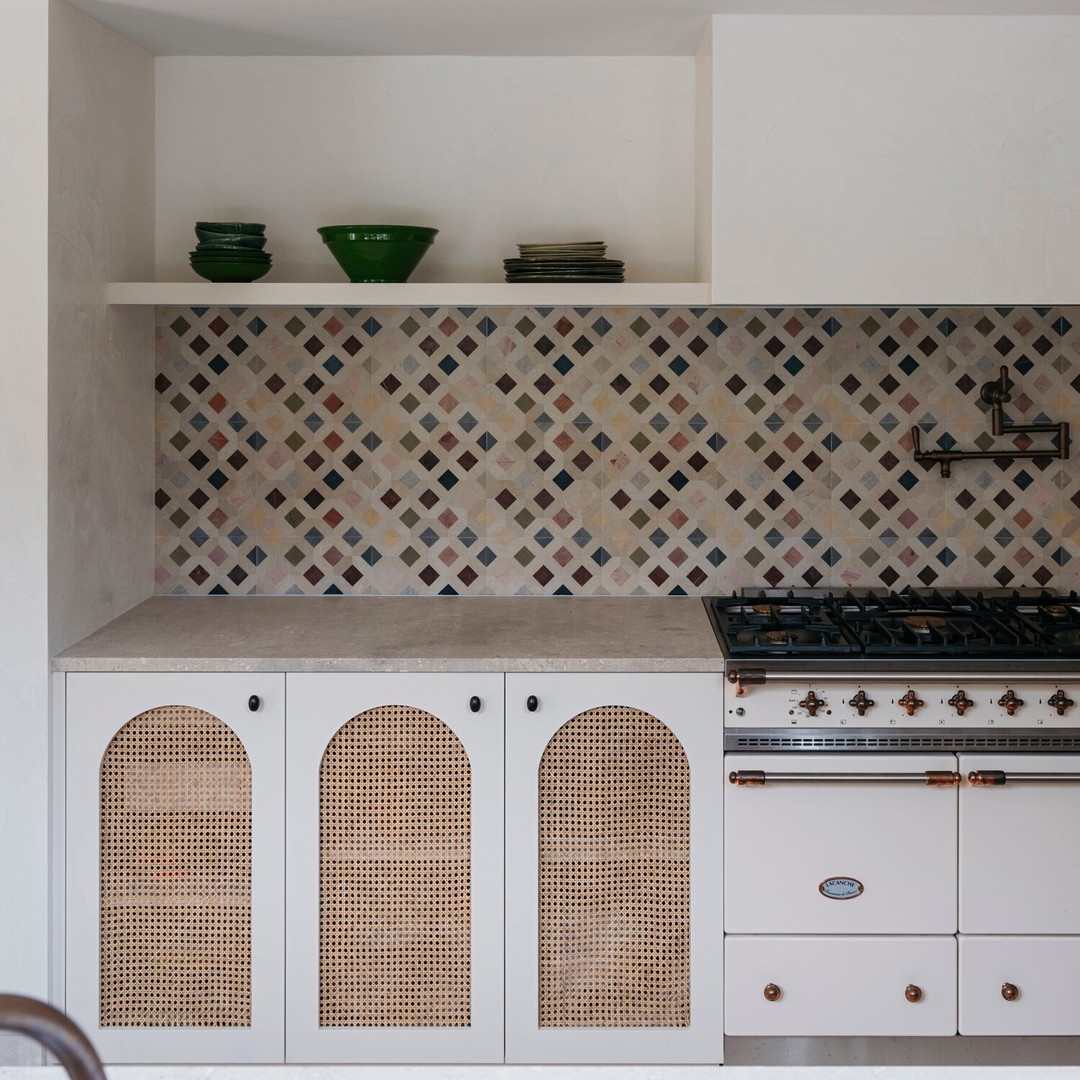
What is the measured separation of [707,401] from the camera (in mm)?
3043

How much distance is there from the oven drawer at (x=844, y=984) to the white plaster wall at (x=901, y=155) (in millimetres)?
1329

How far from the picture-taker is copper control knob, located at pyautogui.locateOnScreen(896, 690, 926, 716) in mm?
2369

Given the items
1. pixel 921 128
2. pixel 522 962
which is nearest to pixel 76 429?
pixel 522 962

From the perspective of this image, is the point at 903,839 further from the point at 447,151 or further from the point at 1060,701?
the point at 447,151

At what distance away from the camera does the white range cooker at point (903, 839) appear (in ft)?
7.81

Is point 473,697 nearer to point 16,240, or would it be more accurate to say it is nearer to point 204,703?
point 204,703

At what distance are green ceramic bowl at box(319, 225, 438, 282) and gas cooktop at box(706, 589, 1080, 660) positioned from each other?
1070 millimetres

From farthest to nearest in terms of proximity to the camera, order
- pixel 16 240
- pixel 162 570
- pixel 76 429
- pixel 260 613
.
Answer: pixel 162 570 → pixel 260 613 → pixel 76 429 → pixel 16 240

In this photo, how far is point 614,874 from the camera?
2.44 m

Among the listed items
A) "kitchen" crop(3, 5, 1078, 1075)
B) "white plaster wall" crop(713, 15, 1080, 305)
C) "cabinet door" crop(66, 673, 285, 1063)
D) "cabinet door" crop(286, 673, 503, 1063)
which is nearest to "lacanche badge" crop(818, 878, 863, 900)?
"cabinet door" crop(286, 673, 503, 1063)

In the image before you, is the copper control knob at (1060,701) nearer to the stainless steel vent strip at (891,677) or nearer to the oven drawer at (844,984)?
the stainless steel vent strip at (891,677)

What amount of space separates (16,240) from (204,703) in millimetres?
A: 962

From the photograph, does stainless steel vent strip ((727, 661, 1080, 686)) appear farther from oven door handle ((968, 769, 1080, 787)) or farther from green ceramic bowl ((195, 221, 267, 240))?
green ceramic bowl ((195, 221, 267, 240))

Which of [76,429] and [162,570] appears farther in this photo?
[162,570]
